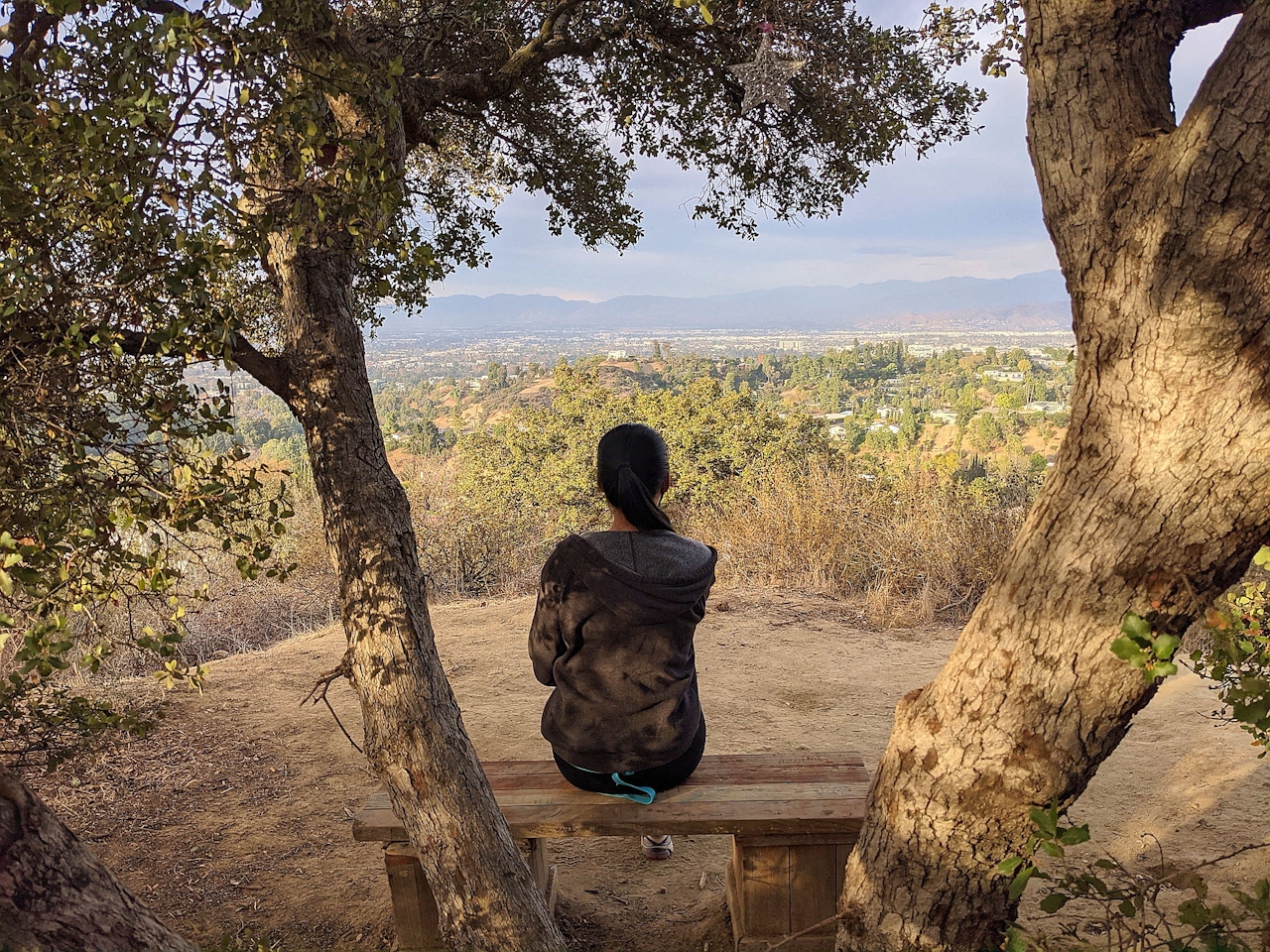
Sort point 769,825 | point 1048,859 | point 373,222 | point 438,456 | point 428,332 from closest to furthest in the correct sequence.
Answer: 1. point 373,222
2. point 769,825
3. point 1048,859
4. point 438,456
5. point 428,332

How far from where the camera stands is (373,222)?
79.4 inches

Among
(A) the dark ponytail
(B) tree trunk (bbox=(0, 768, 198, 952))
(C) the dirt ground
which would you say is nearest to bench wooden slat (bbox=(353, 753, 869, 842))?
(C) the dirt ground

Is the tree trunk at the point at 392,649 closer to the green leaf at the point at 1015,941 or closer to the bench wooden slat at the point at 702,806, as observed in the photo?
the bench wooden slat at the point at 702,806

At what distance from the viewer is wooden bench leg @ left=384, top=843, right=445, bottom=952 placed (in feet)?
9.47

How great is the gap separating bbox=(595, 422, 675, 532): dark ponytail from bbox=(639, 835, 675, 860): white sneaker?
1693mm

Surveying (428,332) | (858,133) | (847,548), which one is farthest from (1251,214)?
→ (428,332)

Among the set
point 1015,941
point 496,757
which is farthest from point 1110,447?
point 496,757

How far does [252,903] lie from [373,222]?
2.84 m

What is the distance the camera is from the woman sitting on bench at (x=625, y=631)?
2.73 meters

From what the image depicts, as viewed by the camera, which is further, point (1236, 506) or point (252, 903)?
point (252, 903)

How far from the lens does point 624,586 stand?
2.71 metres

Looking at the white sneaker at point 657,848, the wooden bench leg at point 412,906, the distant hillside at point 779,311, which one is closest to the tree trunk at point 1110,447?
the wooden bench leg at point 412,906

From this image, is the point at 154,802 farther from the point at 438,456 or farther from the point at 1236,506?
the point at 438,456

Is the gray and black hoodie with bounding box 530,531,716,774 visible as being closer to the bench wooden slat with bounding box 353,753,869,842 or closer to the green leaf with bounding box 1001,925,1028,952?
the bench wooden slat with bounding box 353,753,869,842
